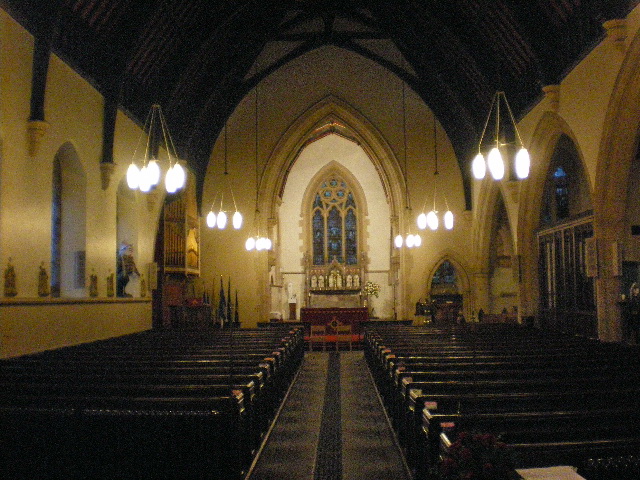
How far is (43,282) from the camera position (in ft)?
26.7

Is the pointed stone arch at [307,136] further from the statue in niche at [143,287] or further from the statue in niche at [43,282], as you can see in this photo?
the statue in niche at [43,282]

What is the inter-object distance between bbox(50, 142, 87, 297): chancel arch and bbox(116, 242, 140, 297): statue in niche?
1.61 metres

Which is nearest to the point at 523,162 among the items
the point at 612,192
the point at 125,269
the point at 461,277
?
the point at 612,192

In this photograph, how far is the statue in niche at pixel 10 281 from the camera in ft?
23.9

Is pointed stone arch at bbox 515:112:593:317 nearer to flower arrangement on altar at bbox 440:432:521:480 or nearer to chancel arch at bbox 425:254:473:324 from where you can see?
chancel arch at bbox 425:254:473:324

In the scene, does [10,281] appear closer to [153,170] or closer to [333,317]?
[153,170]

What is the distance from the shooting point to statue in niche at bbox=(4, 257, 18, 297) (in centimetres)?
728

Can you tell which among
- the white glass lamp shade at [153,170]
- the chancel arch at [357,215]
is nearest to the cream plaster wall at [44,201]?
the white glass lamp shade at [153,170]

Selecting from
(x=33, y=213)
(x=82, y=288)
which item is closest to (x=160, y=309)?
(x=82, y=288)

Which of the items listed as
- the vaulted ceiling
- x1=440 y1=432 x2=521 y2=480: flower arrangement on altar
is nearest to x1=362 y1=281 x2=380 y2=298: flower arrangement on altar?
the vaulted ceiling

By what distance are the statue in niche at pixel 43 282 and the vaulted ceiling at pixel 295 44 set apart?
3278 millimetres

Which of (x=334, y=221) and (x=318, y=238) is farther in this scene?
(x=334, y=221)

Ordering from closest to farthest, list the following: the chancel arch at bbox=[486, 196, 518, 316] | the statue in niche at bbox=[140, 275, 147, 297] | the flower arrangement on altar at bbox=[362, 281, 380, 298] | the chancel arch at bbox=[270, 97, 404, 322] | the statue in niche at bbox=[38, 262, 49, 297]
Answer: the statue in niche at bbox=[38, 262, 49, 297] → the statue in niche at bbox=[140, 275, 147, 297] → the chancel arch at bbox=[486, 196, 518, 316] → the flower arrangement on altar at bbox=[362, 281, 380, 298] → the chancel arch at bbox=[270, 97, 404, 322]

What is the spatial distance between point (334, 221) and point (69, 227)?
1447 cm
